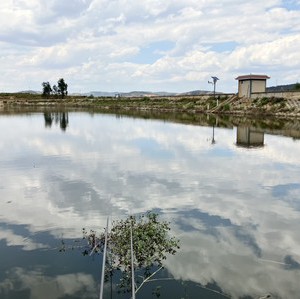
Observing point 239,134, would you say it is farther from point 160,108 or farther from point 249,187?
point 160,108

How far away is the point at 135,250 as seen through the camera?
16.0 meters

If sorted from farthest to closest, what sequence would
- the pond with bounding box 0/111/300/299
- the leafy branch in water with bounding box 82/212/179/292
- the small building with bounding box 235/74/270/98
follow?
1. the small building with bounding box 235/74/270/98
2. the leafy branch in water with bounding box 82/212/179/292
3. the pond with bounding box 0/111/300/299

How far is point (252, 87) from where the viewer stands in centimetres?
Answer: 11781

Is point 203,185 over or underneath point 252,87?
underneath

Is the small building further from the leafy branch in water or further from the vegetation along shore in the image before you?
the leafy branch in water

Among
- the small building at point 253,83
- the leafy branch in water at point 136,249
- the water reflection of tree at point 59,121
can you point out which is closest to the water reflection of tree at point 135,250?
the leafy branch in water at point 136,249

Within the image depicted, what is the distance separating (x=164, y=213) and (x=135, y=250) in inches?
264

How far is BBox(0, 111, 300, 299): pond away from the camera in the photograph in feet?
47.2

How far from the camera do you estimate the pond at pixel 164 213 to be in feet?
47.2

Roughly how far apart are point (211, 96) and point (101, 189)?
119m

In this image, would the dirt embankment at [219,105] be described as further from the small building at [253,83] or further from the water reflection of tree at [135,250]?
the water reflection of tree at [135,250]

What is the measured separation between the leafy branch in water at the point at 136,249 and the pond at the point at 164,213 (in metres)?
0.46

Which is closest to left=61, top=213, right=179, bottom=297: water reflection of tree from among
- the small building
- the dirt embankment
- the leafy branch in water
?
the leafy branch in water

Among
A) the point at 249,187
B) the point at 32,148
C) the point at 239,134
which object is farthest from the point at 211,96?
the point at 249,187
